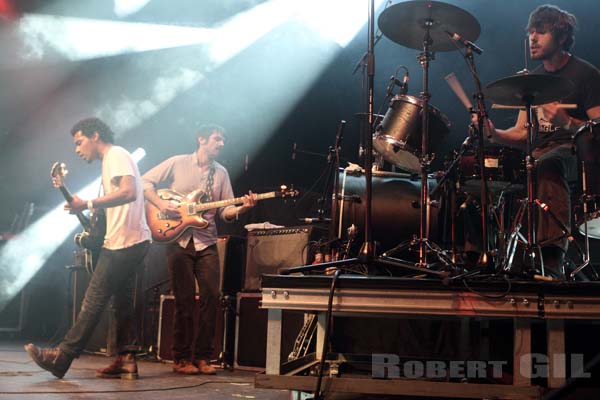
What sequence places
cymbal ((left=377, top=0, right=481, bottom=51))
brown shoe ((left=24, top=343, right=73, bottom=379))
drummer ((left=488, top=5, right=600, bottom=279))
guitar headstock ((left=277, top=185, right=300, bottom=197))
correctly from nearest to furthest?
drummer ((left=488, top=5, right=600, bottom=279)) → cymbal ((left=377, top=0, right=481, bottom=51)) → brown shoe ((left=24, top=343, right=73, bottom=379)) → guitar headstock ((left=277, top=185, right=300, bottom=197))

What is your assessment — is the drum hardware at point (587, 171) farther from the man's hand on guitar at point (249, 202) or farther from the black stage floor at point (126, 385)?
the man's hand on guitar at point (249, 202)

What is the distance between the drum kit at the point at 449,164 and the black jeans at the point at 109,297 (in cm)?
153

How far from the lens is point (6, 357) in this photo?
5.73 meters

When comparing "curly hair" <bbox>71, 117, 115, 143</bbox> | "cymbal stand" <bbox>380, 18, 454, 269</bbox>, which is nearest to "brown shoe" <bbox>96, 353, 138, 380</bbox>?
"curly hair" <bbox>71, 117, 115, 143</bbox>

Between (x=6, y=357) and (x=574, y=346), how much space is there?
15.2 ft

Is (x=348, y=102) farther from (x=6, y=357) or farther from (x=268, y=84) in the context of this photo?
(x=6, y=357)

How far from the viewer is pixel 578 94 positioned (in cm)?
427

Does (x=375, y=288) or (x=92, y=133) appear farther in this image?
(x=92, y=133)

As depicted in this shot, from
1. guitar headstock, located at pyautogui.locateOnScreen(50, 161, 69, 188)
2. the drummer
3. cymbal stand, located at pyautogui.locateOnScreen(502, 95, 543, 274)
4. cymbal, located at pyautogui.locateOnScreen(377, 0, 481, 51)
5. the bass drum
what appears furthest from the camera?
the bass drum

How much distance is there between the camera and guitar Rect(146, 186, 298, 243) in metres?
5.25

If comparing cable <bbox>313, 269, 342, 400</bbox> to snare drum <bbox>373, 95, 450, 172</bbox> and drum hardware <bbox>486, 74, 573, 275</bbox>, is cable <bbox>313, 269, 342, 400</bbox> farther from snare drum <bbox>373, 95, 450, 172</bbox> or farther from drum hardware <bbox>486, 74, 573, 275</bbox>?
snare drum <bbox>373, 95, 450, 172</bbox>

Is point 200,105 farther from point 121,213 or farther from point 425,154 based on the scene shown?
point 425,154

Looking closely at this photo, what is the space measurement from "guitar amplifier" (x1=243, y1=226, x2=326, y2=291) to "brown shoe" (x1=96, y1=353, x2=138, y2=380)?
5.03 ft

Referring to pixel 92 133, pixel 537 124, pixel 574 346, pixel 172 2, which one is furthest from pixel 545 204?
pixel 172 2
